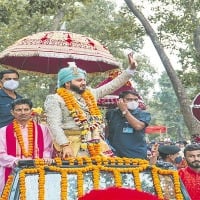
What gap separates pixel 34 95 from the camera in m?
36.3

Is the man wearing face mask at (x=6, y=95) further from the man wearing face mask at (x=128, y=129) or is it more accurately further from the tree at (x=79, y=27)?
the tree at (x=79, y=27)

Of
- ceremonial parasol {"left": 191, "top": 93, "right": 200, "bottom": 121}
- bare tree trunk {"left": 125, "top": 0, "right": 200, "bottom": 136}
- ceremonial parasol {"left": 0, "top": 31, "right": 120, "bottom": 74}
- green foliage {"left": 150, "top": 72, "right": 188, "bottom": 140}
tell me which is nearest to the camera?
ceremonial parasol {"left": 0, "top": 31, "right": 120, "bottom": 74}

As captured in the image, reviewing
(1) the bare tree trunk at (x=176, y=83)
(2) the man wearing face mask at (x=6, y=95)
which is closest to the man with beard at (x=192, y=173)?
(2) the man wearing face mask at (x=6, y=95)

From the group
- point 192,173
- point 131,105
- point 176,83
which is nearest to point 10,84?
point 131,105

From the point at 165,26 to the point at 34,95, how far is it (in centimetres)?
2069

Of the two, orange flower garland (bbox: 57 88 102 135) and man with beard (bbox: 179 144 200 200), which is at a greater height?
orange flower garland (bbox: 57 88 102 135)

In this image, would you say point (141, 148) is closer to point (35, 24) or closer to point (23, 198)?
point (23, 198)

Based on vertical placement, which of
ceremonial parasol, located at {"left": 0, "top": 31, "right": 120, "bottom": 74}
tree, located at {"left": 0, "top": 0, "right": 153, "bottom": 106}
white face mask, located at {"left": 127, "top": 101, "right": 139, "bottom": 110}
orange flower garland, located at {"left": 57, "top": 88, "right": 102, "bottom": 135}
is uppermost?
tree, located at {"left": 0, "top": 0, "right": 153, "bottom": 106}

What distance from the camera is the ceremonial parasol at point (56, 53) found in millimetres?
8383

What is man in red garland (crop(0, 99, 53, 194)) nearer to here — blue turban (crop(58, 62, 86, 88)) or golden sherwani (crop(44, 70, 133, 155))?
golden sherwani (crop(44, 70, 133, 155))

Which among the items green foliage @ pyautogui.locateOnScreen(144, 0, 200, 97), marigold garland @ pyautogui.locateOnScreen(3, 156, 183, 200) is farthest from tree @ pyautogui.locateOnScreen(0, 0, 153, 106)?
marigold garland @ pyautogui.locateOnScreen(3, 156, 183, 200)

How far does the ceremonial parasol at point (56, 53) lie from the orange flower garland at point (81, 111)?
1995 mm

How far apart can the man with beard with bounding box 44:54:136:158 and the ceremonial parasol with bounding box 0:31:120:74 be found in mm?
1986

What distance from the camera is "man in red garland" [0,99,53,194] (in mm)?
6094
